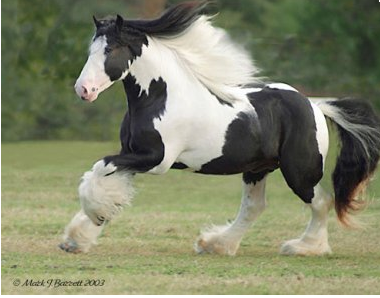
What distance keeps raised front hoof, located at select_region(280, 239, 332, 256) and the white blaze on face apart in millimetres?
1570

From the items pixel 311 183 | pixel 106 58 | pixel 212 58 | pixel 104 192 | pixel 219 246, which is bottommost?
pixel 219 246

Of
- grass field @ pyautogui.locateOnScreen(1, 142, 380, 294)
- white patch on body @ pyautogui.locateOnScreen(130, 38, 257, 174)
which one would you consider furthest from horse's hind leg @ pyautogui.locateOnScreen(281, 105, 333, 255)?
white patch on body @ pyautogui.locateOnScreen(130, 38, 257, 174)

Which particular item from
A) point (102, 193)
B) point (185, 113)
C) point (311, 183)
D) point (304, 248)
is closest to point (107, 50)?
point (185, 113)

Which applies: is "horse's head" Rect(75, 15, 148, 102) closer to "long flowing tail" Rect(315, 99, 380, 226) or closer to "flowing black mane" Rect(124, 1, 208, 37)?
"flowing black mane" Rect(124, 1, 208, 37)

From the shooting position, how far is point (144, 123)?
7.31m

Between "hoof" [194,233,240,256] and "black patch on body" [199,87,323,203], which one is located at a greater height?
"black patch on body" [199,87,323,203]

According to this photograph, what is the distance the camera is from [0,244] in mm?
7984

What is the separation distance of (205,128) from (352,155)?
1.17 m

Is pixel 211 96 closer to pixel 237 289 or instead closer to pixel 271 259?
pixel 271 259

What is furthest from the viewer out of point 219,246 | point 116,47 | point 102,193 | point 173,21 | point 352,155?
point 352,155

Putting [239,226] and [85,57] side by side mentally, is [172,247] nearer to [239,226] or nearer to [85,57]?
[239,226]

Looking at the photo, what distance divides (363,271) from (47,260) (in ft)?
5.96

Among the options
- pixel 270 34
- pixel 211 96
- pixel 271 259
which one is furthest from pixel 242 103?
pixel 270 34

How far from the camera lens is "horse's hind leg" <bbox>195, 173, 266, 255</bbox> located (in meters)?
7.73
